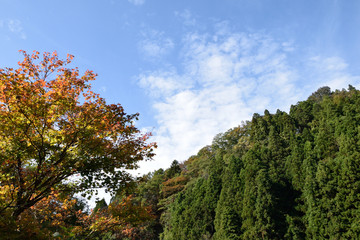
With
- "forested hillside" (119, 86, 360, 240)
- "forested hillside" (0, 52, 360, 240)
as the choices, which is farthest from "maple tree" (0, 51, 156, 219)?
"forested hillside" (119, 86, 360, 240)

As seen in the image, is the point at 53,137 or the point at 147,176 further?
the point at 147,176

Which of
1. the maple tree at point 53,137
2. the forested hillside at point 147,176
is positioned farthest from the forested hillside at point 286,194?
the maple tree at point 53,137

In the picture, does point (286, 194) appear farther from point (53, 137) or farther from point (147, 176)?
point (53, 137)

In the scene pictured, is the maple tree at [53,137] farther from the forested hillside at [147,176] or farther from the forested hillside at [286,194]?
the forested hillside at [286,194]

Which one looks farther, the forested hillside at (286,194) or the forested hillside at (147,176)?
the forested hillside at (286,194)

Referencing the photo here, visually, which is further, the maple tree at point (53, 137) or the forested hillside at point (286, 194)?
the forested hillside at point (286, 194)

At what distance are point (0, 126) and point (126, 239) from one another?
25.3m

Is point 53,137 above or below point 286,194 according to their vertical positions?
above

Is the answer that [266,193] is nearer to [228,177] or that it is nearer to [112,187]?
[228,177]

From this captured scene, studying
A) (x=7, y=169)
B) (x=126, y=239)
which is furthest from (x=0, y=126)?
(x=126, y=239)

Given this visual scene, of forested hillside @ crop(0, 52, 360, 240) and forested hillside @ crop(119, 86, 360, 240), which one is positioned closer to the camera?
forested hillside @ crop(0, 52, 360, 240)

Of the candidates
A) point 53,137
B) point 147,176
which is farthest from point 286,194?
point 53,137

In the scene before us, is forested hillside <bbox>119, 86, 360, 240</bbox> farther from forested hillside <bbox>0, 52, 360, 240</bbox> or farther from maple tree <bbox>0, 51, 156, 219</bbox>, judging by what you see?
maple tree <bbox>0, 51, 156, 219</bbox>

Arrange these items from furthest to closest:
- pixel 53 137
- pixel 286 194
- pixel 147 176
A: pixel 286 194, pixel 147 176, pixel 53 137
